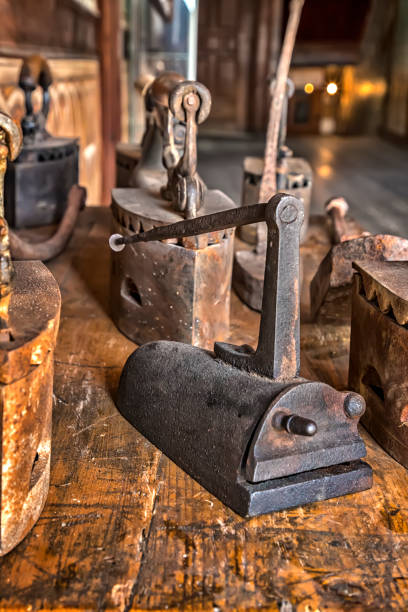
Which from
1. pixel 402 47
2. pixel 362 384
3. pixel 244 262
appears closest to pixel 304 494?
pixel 362 384

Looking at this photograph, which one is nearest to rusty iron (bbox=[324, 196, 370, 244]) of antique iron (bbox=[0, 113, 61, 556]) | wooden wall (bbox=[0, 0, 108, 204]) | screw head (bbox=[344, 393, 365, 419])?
wooden wall (bbox=[0, 0, 108, 204])

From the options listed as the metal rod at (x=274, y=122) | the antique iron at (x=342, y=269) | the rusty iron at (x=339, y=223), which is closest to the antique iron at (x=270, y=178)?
the metal rod at (x=274, y=122)

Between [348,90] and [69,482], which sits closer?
[69,482]

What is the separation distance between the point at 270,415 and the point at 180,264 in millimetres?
650

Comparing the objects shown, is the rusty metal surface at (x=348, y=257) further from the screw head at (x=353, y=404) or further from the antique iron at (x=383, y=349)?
the screw head at (x=353, y=404)

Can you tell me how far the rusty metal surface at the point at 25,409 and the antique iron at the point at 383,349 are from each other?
0.62 metres

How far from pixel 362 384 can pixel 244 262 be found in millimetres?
886

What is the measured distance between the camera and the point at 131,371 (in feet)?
4.74

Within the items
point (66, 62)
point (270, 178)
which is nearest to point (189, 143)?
point (270, 178)

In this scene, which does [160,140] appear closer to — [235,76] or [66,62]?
[66,62]

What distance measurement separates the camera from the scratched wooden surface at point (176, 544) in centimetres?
100

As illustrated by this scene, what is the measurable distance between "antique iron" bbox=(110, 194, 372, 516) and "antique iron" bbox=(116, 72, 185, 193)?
78 cm

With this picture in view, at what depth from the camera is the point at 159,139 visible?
2.27m

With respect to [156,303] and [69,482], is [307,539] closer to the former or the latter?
[69,482]
